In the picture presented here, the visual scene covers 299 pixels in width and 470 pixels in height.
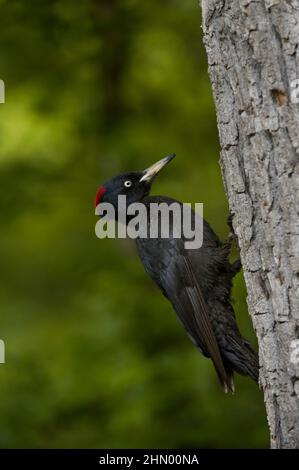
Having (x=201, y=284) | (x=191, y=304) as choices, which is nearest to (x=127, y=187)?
(x=201, y=284)

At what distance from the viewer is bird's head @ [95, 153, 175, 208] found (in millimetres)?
5867

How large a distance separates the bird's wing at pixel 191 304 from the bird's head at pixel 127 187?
22.6 inches

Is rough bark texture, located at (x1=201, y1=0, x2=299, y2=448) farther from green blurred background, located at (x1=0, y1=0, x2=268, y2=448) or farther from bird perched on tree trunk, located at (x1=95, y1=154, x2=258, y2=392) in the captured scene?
green blurred background, located at (x1=0, y1=0, x2=268, y2=448)

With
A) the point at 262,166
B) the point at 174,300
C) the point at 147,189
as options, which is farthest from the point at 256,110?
the point at 147,189

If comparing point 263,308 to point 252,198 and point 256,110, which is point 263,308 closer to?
point 252,198

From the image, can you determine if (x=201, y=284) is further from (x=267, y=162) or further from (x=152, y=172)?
(x=267, y=162)

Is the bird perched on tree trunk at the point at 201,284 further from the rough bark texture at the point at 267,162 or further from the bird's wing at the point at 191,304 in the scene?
the rough bark texture at the point at 267,162

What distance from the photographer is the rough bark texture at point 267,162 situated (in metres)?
3.55

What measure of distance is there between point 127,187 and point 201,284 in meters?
0.91

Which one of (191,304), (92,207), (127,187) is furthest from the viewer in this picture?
(92,207)

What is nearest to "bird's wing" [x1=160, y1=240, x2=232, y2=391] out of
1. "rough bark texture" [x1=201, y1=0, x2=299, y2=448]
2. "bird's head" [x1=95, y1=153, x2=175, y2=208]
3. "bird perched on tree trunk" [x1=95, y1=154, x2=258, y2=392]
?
"bird perched on tree trunk" [x1=95, y1=154, x2=258, y2=392]

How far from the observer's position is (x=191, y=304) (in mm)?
5316

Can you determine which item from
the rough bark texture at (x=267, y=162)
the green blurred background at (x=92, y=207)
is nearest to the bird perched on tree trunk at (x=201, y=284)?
the green blurred background at (x=92, y=207)

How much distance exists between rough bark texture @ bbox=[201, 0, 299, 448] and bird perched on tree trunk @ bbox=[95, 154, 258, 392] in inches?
A: 50.8
